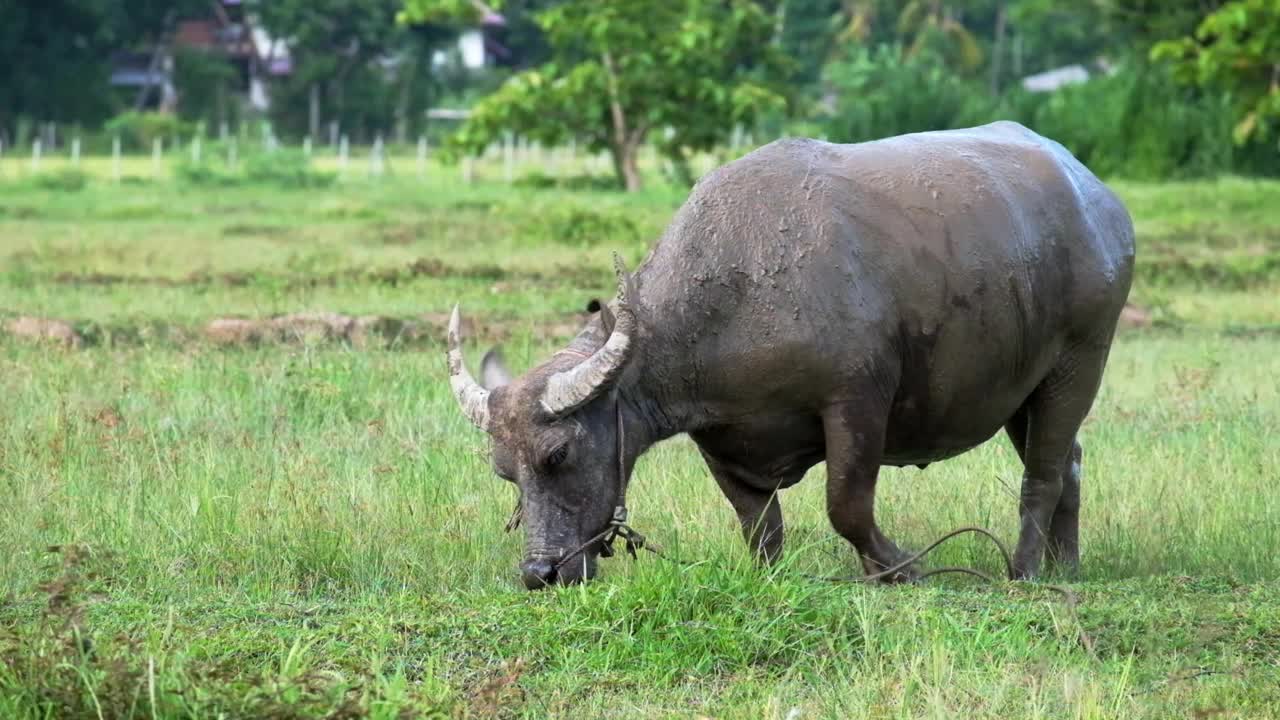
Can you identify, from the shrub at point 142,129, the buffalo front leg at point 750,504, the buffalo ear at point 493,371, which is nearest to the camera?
the buffalo ear at point 493,371

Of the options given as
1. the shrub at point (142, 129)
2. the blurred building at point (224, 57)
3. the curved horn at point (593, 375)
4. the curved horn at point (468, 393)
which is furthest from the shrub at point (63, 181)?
the curved horn at point (593, 375)

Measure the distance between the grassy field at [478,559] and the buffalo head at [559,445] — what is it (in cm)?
23

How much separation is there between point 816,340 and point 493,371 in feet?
3.63

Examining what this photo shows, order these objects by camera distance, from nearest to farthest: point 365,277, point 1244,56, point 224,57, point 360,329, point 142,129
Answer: point 360,329, point 365,277, point 1244,56, point 142,129, point 224,57

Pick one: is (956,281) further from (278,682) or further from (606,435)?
(278,682)

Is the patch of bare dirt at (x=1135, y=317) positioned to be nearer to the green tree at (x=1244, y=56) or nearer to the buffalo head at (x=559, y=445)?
the green tree at (x=1244, y=56)

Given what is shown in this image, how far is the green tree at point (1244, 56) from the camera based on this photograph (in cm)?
2073

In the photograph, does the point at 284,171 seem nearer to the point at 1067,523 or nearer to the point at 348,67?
the point at 348,67

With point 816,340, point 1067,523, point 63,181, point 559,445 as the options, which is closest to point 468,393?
point 559,445

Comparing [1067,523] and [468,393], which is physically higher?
[468,393]

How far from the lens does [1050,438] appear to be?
7.38 metres

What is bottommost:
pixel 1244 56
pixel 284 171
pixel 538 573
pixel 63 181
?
pixel 63 181

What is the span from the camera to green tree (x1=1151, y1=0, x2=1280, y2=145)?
20.7m

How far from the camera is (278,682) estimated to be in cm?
465
